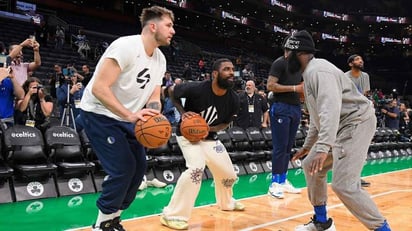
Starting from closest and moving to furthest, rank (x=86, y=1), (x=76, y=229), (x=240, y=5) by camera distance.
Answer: (x=76, y=229) → (x=86, y=1) → (x=240, y=5)

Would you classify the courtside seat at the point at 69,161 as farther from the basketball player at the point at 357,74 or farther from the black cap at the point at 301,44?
the basketball player at the point at 357,74

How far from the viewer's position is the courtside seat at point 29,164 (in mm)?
5125

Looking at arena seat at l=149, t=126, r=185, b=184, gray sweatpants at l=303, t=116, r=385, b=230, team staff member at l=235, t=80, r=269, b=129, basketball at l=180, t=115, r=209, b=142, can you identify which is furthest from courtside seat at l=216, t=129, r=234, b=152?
gray sweatpants at l=303, t=116, r=385, b=230

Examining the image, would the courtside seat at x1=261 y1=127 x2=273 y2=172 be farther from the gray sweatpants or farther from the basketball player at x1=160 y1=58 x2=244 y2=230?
the gray sweatpants

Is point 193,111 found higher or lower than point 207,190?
higher

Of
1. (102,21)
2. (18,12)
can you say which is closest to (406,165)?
(18,12)

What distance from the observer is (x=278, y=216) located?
15.2 ft

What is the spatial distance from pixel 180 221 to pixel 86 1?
78.4ft

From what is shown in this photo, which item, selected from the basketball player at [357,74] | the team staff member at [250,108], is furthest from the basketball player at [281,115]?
the team staff member at [250,108]

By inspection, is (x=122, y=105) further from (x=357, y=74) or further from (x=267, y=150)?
(x=267, y=150)

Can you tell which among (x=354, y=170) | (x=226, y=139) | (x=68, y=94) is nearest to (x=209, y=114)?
(x=354, y=170)

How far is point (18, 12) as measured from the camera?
19422 mm

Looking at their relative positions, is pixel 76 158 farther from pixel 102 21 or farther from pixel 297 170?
pixel 102 21

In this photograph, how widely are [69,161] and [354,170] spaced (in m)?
3.94
